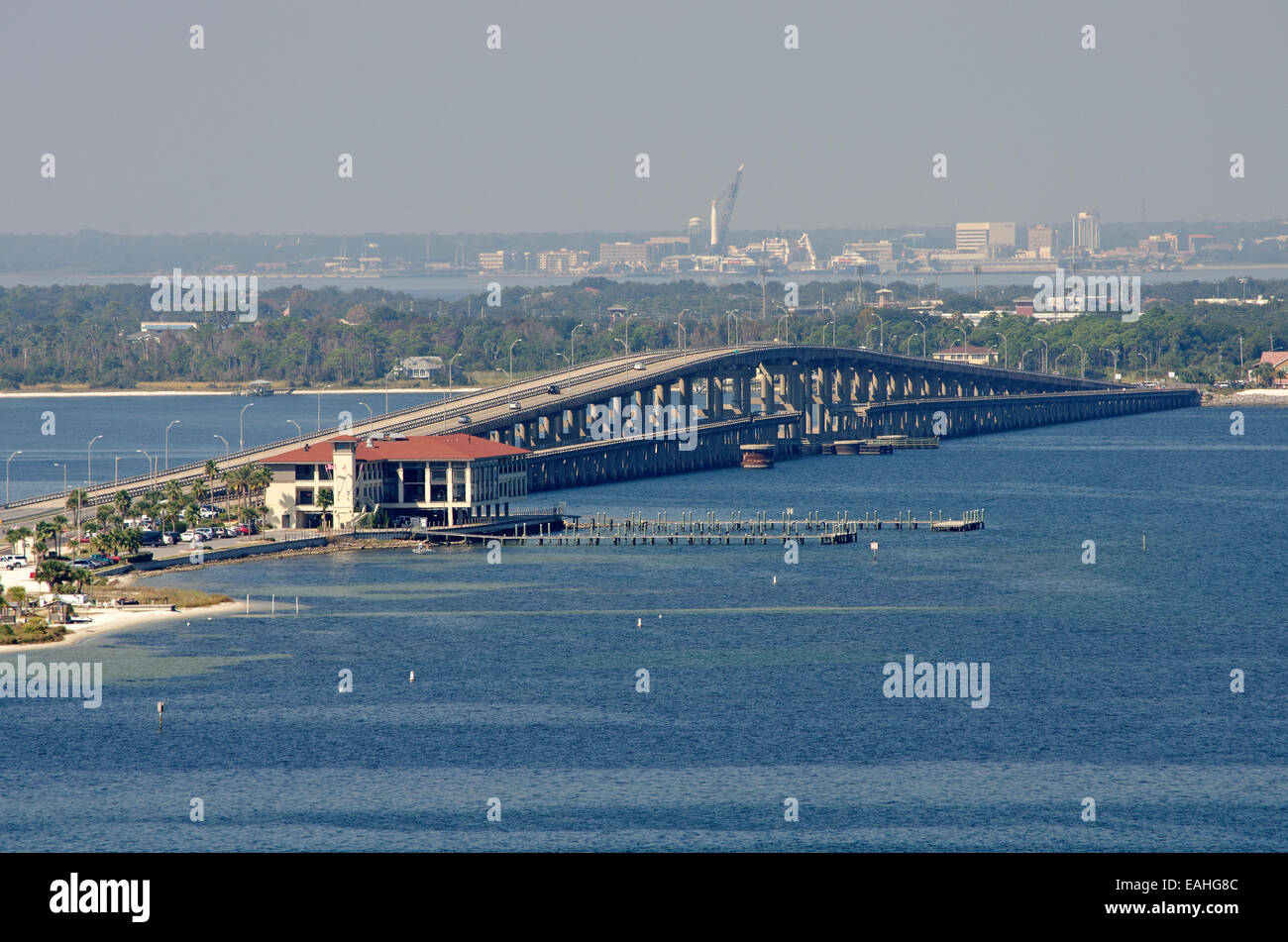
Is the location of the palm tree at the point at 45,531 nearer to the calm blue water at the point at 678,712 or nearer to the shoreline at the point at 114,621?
the calm blue water at the point at 678,712

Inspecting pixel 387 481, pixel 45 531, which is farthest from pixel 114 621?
pixel 387 481

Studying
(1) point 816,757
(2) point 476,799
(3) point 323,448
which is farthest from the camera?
(3) point 323,448

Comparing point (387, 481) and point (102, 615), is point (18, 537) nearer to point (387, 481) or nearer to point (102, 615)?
point (102, 615)

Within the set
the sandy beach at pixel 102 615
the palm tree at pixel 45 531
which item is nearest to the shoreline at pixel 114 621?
the sandy beach at pixel 102 615

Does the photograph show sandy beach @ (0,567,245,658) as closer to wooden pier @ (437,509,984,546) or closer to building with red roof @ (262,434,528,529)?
building with red roof @ (262,434,528,529)

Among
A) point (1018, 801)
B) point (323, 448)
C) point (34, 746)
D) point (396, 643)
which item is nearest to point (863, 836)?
point (1018, 801)
